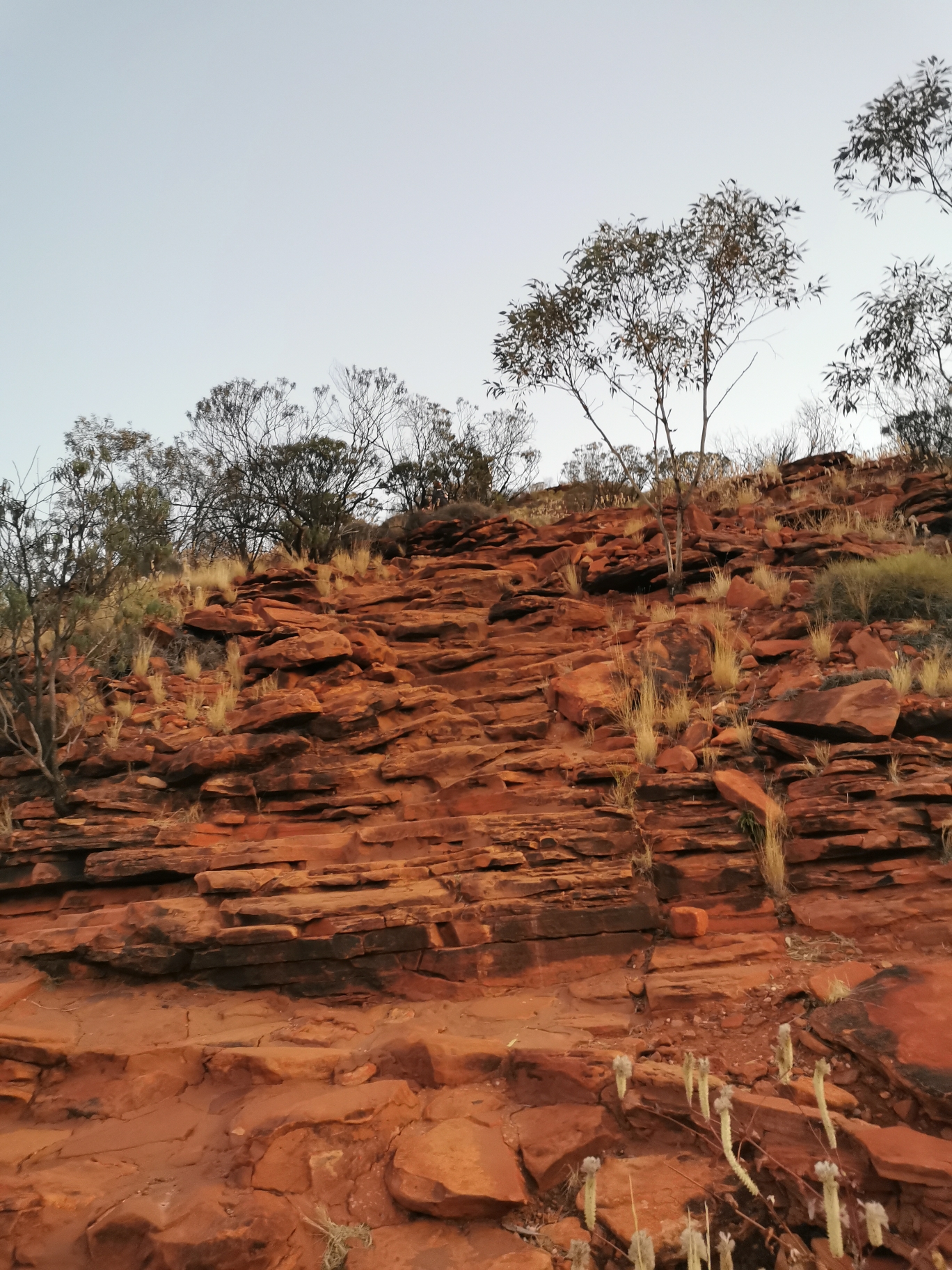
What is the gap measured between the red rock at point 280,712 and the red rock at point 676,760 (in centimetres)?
311

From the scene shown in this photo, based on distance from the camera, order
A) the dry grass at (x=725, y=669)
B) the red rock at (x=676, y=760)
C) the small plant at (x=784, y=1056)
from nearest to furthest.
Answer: the small plant at (x=784, y=1056)
the red rock at (x=676, y=760)
the dry grass at (x=725, y=669)

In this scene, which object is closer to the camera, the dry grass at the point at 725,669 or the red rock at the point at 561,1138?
the red rock at the point at 561,1138

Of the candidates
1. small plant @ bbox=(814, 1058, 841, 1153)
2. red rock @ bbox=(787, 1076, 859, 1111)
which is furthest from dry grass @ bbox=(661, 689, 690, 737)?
small plant @ bbox=(814, 1058, 841, 1153)

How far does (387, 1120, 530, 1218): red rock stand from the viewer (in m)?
3.53

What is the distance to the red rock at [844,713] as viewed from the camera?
6.23m

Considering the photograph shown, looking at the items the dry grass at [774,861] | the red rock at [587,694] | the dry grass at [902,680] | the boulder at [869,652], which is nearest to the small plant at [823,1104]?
the dry grass at [774,861]

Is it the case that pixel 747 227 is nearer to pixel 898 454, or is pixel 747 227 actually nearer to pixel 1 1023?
pixel 898 454

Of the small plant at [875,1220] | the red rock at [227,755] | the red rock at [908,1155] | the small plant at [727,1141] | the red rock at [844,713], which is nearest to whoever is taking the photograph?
the small plant at [875,1220]

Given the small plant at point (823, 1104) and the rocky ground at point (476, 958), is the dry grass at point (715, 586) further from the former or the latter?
the small plant at point (823, 1104)

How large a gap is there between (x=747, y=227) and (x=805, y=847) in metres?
9.80

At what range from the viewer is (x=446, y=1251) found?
338 cm

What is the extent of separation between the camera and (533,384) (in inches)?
517

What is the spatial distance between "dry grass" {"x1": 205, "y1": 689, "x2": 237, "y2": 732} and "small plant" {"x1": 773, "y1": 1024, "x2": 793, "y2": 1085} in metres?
5.59

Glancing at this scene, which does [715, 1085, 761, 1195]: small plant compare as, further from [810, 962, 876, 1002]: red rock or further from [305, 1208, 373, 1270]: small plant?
[305, 1208, 373, 1270]: small plant
